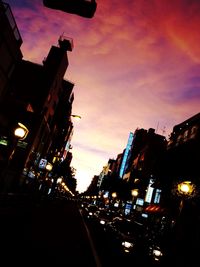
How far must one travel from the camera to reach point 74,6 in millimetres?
6211

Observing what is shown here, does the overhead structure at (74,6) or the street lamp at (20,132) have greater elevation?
the overhead structure at (74,6)

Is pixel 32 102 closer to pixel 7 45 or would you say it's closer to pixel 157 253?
pixel 7 45

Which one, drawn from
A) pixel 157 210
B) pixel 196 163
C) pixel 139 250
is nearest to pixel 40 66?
pixel 157 210

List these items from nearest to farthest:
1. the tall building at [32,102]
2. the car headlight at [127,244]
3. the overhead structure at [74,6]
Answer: the overhead structure at [74,6], the car headlight at [127,244], the tall building at [32,102]

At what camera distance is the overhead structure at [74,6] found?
6.18 m

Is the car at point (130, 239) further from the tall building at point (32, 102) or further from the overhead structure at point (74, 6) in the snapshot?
the tall building at point (32, 102)

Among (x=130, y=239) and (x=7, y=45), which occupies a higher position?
(x=7, y=45)

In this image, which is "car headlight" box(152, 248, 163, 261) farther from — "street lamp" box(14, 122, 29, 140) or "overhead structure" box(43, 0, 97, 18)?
"overhead structure" box(43, 0, 97, 18)

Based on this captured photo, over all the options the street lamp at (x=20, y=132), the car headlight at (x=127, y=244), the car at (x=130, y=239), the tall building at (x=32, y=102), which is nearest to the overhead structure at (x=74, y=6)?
the street lamp at (x=20, y=132)

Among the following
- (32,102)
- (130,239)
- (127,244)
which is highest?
(32,102)

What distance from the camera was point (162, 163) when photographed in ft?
83.1

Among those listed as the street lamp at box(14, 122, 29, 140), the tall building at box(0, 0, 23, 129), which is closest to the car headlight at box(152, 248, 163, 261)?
the street lamp at box(14, 122, 29, 140)

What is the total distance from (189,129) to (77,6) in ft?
123

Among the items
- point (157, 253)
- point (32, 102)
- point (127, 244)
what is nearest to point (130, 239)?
point (127, 244)
